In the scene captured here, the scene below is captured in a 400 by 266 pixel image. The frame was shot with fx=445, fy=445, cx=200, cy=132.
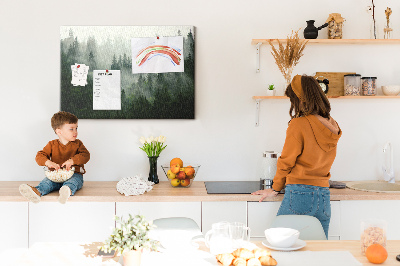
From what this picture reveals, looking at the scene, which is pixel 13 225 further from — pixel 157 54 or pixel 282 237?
pixel 282 237

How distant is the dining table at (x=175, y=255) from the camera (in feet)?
4.99

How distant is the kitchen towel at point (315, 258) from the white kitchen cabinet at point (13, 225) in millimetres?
1743

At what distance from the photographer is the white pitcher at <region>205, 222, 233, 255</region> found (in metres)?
1.47

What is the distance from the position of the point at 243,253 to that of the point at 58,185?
1746 mm

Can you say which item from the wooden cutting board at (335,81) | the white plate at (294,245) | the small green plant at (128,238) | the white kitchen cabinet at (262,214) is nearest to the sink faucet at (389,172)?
the wooden cutting board at (335,81)

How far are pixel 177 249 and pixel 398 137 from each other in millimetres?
2355

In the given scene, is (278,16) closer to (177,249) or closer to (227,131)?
(227,131)

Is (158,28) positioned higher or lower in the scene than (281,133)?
higher

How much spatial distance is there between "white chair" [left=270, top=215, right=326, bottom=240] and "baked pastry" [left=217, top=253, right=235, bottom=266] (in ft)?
2.12

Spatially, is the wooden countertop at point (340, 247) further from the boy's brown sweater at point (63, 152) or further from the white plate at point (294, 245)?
the boy's brown sweater at point (63, 152)

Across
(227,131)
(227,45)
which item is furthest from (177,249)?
(227,45)

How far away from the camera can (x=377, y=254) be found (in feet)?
4.89

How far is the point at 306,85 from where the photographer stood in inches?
95.7

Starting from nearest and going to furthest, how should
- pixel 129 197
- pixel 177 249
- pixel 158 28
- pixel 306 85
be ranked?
1. pixel 177 249
2. pixel 306 85
3. pixel 129 197
4. pixel 158 28
